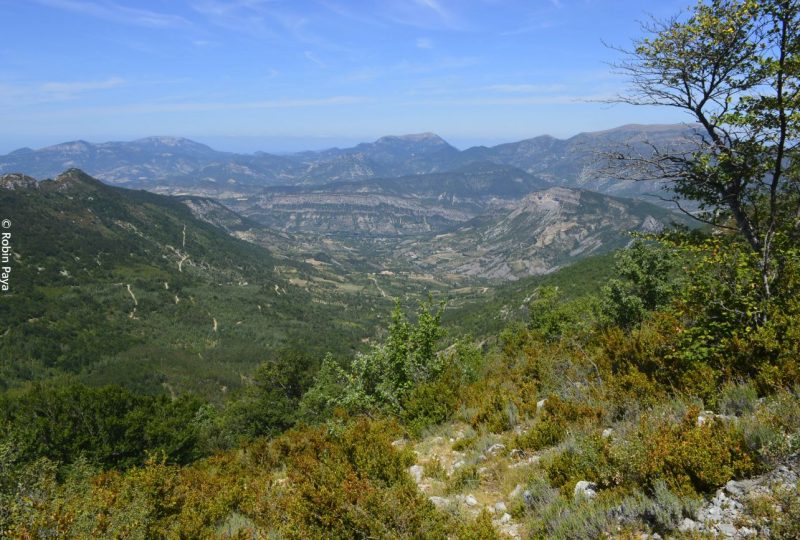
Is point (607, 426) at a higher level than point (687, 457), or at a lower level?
lower

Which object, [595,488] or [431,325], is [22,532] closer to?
[595,488]

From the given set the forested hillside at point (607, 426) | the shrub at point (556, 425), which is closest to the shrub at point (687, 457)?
the forested hillside at point (607, 426)

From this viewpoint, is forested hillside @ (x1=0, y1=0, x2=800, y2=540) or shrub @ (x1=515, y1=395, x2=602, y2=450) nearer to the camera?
forested hillside @ (x1=0, y1=0, x2=800, y2=540)

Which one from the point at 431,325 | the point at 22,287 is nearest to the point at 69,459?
the point at 431,325

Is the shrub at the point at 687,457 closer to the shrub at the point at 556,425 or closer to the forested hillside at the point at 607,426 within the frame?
the forested hillside at the point at 607,426

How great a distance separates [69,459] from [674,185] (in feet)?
146

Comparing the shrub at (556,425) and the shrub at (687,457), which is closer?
the shrub at (687,457)

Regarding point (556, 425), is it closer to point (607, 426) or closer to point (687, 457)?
point (607, 426)

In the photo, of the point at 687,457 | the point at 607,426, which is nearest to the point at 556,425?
the point at 607,426

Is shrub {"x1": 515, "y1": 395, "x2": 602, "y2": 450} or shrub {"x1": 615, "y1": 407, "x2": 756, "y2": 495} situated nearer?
shrub {"x1": 615, "y1": 407, "x2": 756, "y2": 495}

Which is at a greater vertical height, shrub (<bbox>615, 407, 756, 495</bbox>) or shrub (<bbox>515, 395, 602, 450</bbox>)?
shrub (<bbox>615, 407, 756, 495</bbox>)

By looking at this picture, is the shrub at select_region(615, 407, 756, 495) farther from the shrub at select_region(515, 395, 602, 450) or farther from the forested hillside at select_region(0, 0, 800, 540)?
the shrub at select_region(515, 395, 602, 450)

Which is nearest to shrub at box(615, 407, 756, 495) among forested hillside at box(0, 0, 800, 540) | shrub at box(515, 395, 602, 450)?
forested hillside at box(0, 0, 800, 540)

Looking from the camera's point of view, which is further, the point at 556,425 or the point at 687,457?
the point at 556,425
